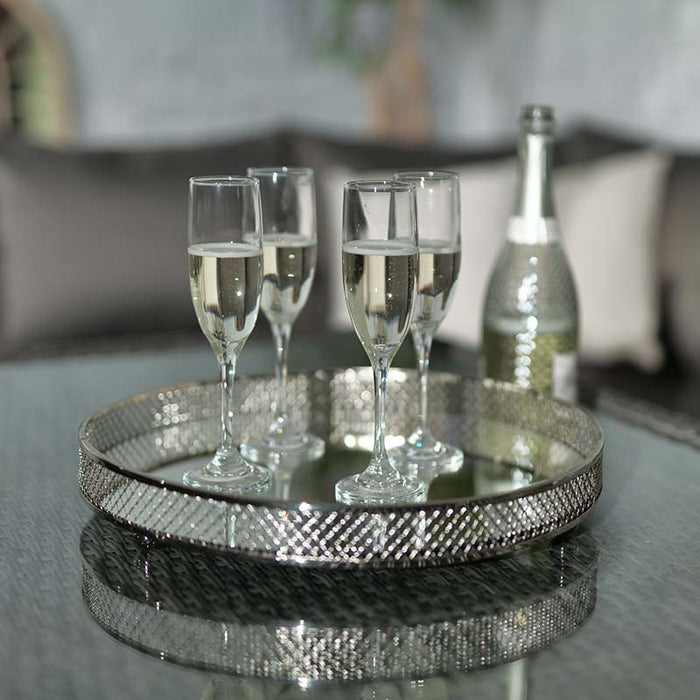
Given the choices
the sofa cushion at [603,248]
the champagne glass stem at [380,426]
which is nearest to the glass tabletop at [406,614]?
the champagne glass stem at [380,426]

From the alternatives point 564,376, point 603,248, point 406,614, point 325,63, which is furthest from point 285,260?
point 325,63

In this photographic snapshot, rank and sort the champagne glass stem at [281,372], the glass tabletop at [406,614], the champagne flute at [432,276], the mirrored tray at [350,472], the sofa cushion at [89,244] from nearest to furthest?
the glass tabletop at [406,614], the mirrored tray at [350,472], the champagne flute at [432,276], the champagne glass stem at [281,372], the sofa cushion at [89,244]

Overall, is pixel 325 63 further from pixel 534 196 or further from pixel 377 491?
pixel 377 491

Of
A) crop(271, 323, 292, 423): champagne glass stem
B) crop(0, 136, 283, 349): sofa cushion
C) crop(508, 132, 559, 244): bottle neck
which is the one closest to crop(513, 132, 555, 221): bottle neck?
crop(508, 132, 559, 244): bottle neck

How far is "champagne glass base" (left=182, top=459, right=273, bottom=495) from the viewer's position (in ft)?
3.18

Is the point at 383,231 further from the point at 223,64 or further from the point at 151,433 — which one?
the point at 223,64

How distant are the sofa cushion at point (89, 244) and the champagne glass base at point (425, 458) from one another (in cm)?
154

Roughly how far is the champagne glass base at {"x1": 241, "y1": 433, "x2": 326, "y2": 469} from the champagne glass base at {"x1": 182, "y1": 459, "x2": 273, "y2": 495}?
0.08 m

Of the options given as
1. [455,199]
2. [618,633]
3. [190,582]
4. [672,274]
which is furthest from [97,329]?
[618,633]

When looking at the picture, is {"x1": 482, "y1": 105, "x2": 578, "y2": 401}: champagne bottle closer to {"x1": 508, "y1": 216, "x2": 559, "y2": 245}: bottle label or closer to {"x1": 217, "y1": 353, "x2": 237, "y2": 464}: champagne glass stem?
{"x1": 508, "y1": 216, "x2": 559, "y2": 245}: bottle label

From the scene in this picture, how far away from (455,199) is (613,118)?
241 centimetres

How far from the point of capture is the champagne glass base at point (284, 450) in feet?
3.62

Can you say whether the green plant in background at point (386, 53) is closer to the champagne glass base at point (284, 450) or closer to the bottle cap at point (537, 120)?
the bottle cap at point (537, 120)

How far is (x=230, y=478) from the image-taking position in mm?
981
